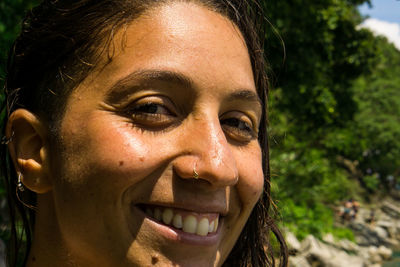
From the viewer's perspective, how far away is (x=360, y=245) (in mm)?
20547

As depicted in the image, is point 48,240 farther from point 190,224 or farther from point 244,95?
point 244,95

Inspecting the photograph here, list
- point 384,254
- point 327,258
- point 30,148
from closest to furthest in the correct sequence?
point 30,148, point 327,258, point 384,254

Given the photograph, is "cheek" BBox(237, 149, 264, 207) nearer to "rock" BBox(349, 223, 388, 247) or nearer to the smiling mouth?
the smiling mouth

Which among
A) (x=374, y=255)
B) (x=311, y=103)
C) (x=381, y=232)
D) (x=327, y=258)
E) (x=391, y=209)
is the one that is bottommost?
(x=391, y=209)

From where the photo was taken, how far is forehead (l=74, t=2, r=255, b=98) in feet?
4.84

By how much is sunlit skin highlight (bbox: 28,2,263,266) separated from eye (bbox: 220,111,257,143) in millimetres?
24

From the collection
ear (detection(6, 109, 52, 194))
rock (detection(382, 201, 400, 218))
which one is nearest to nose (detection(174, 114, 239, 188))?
ear (detection(6, 109, 52, 194))

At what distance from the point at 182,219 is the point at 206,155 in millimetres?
239

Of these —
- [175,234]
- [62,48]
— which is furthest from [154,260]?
[62,48]

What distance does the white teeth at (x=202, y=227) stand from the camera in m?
1.49

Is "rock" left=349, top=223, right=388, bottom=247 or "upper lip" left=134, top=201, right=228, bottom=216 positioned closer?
"upper lip" left=134, top=201, right=228, bottom=216

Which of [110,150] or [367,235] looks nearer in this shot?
[110,150]

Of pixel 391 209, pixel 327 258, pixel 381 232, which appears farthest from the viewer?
pixel 391 209

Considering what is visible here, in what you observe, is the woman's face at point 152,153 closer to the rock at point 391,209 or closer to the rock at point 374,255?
the rock at point 374,255
